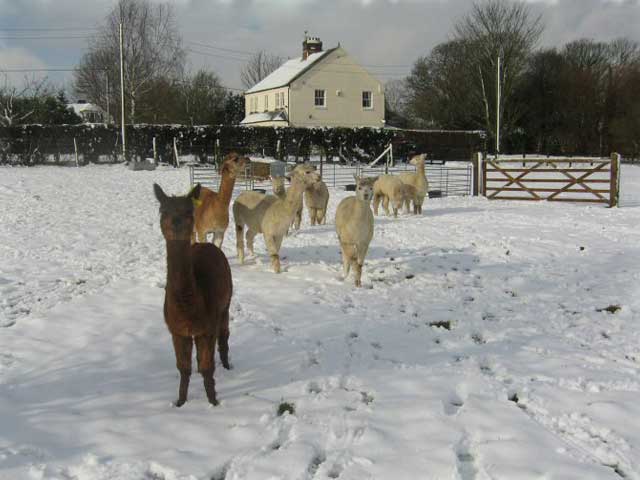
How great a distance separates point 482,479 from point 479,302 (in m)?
3.89

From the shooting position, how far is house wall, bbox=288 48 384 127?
44969 mm

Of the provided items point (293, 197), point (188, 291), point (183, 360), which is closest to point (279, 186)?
point (293, 197)

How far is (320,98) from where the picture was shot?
45.6 metres

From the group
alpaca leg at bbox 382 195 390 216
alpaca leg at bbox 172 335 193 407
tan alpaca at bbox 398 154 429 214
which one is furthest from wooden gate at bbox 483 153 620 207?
alpaca leg at bbox 172 335 193 407

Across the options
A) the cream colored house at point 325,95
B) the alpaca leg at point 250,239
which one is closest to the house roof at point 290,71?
the cream colored house at point 325,95

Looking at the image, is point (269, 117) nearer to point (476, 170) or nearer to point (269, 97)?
point (269, 97)

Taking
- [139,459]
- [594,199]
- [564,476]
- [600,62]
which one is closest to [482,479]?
[564,476]

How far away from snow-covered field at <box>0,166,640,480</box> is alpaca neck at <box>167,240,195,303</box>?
906 mm

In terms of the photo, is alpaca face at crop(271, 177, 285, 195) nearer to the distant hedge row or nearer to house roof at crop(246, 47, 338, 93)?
the distant hedge row

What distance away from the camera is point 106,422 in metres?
3.81

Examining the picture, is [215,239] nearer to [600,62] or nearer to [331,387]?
[331,387]

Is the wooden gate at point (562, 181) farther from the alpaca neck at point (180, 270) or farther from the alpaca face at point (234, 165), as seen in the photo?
the alpaca neck at point (180, 270)

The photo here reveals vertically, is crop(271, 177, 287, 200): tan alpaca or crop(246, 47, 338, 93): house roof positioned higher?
crop(246, 47, 338, 93): house roof


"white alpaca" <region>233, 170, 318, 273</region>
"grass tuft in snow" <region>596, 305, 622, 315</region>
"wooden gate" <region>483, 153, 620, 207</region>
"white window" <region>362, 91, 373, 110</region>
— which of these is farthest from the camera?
"white window" <region>362, 91, 373, 110</region>
